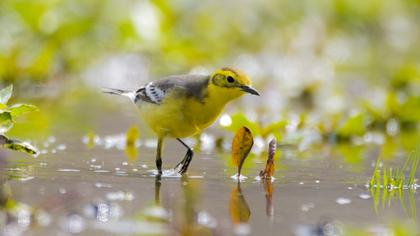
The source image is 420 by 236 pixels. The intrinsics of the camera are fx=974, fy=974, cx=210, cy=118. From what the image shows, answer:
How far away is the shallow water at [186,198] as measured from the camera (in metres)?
4.65

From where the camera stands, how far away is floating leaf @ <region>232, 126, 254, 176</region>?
6.53m

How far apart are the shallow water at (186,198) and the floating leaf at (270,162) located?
8cm

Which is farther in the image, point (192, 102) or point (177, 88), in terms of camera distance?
point (177, 88)

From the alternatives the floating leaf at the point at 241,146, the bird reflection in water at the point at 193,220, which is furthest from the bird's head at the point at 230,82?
the bird reflection in water at the point at 193,220

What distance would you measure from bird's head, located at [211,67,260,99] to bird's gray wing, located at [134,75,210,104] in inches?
4.2

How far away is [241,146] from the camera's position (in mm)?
6578

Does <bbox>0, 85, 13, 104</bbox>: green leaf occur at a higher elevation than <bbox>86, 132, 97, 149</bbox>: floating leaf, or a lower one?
higher

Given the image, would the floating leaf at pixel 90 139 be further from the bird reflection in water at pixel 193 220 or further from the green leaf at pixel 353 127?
the bird reflection in water at pixel 193 220

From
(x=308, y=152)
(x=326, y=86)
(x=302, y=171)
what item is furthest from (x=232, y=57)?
(x=302, y=171)

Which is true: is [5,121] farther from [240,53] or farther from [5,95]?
[240,53]

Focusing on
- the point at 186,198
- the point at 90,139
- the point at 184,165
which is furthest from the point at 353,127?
the point at 186,198

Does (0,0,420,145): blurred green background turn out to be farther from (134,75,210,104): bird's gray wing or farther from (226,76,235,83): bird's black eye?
(226,76,235,83): bird's black eye

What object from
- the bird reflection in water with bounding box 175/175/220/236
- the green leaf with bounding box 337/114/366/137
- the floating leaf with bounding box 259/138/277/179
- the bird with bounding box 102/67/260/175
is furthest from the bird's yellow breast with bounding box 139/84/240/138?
the green leaf with bounding box 337/114/366/137

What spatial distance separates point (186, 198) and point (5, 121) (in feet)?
4.05
